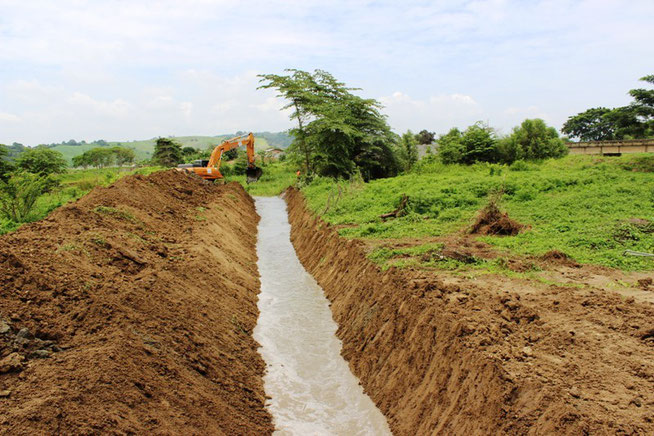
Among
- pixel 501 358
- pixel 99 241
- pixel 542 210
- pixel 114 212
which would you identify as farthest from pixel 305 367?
pixel 542 210

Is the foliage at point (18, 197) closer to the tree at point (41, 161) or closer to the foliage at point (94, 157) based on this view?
the tree at point (41, 161)

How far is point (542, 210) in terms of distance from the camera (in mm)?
14109

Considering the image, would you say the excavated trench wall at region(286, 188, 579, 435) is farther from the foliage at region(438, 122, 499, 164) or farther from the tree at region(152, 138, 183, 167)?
the tree at region(152, 138, 183, 167)

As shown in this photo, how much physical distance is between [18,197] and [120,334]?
12.8 m

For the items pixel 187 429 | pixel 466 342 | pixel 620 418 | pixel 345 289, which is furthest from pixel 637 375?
pixel 345 289

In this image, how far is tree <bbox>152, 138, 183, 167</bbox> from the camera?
5627 cm

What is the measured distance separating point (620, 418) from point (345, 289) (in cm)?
764

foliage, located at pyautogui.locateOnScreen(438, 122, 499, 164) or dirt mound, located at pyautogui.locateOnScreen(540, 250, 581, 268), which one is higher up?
foliage, located at pyautogui.locateOnScreen(438, 122, 499, 164)

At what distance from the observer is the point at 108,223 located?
39.1 ft

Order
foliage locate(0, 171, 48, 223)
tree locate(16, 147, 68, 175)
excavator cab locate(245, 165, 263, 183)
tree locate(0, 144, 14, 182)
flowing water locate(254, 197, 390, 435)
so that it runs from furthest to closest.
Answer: excavator cab locate(245, 165, 263, 183) → tree locate(16, 147, 68, 175) → tree locate(0, 144, 14, 182) → foliage locate(0, 171, 48, 223) → flowing water locate(254, 197, 390, 435)

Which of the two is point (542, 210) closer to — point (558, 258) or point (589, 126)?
point (558, 258)

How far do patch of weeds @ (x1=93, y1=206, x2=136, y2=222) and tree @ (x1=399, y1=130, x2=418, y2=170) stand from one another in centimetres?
2384

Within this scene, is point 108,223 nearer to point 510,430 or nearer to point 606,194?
point 510,430

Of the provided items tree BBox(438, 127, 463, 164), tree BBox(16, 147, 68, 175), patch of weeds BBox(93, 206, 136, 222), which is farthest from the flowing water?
tree BBox(16, 147, 68, 175)
